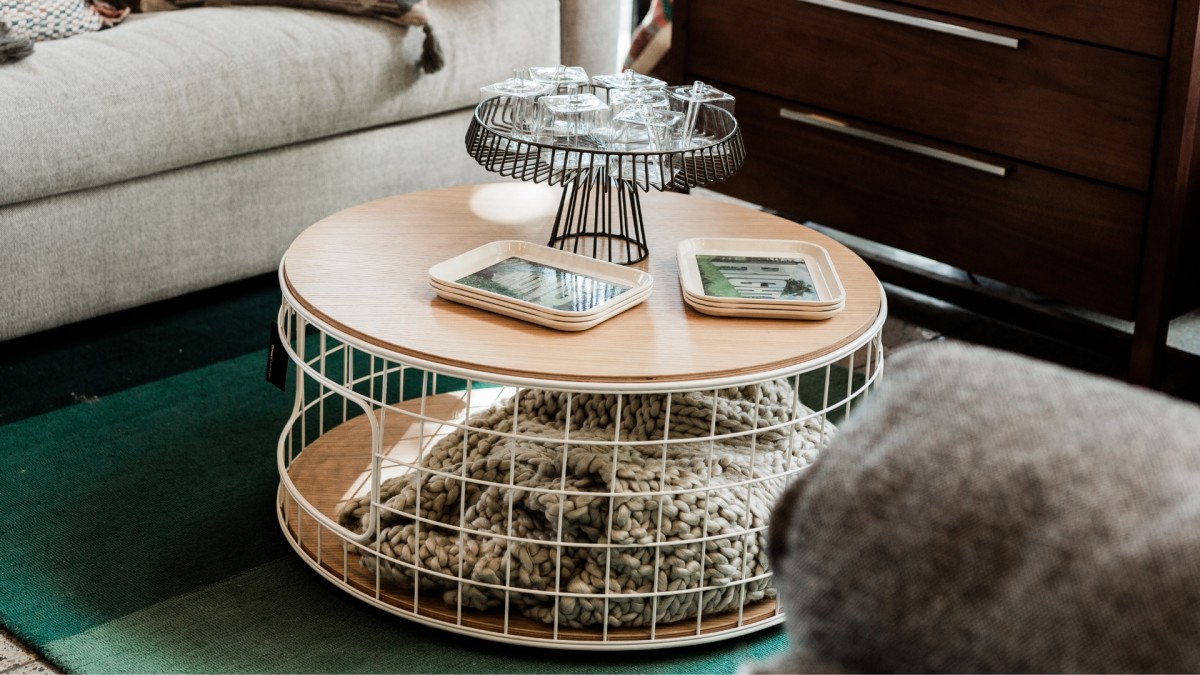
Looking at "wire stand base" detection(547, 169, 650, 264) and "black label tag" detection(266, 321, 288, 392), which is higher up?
"wire stand base" detection(547, 169, 650, 264)

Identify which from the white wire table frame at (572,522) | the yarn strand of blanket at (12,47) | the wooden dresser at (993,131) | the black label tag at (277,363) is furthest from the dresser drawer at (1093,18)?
the yarn strand of blanket at (12,47)

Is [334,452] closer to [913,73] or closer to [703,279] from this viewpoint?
[703,279]

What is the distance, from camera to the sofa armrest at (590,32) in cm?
263

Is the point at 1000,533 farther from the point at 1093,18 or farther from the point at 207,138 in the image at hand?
the point at 207,138

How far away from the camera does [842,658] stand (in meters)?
0.65

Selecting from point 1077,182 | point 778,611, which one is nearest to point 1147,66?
point 1077,182

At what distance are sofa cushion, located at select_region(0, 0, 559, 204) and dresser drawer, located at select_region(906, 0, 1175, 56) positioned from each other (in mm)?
961

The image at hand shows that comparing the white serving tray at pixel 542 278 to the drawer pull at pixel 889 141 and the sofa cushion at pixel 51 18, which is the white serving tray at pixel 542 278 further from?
the sofa cushion at pixel 51 18

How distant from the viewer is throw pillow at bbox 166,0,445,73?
2.27m

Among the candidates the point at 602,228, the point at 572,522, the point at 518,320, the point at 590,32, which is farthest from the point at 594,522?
the point at 590,32

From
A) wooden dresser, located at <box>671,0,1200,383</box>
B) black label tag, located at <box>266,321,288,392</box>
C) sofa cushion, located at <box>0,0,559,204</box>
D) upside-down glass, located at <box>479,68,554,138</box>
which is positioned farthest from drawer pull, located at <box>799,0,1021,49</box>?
black label tag, located at <box>266,321,288,392</box>

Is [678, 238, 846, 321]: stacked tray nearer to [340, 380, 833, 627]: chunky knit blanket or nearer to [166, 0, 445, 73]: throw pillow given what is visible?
[340, 380, 833, 627]: chunky knit blanket

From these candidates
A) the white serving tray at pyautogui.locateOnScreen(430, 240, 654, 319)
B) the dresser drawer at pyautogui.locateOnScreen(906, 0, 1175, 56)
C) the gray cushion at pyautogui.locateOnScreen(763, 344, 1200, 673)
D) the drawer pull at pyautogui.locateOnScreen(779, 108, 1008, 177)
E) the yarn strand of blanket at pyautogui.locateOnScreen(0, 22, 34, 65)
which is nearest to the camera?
the gray cushion at pyautogui.locateOnScreen(763, 344, 1200, 673)

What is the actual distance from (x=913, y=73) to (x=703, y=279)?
90cm
